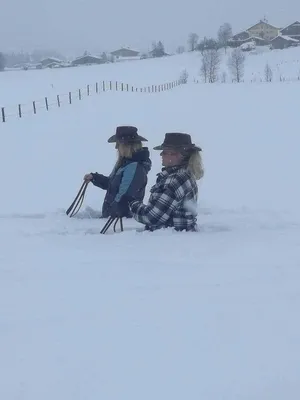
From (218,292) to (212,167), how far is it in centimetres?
944

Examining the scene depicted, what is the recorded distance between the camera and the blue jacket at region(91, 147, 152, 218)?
575 cm

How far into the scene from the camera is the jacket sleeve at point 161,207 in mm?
5035

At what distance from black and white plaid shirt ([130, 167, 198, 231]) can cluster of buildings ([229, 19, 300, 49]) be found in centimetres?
11353

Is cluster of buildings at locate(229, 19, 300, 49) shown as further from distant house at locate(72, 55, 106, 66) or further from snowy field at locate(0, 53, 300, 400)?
snowy field at locate(0, 53, 300, 400)

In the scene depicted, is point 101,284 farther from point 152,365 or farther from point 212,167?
point 212,167

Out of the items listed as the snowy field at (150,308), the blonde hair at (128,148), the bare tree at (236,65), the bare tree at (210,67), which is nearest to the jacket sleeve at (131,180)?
the blonde hair at (128,148)

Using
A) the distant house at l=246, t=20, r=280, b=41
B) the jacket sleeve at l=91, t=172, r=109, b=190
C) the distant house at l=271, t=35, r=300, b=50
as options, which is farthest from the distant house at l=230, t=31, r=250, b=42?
the jacket sleeve at l=91, t=172, r=109, b=190

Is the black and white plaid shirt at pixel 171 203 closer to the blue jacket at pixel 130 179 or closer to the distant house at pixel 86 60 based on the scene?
the blue jacket at pixel 130 179

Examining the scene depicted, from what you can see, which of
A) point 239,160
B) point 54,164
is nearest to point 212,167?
point 239,160

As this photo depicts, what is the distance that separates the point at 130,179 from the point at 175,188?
0.81 m

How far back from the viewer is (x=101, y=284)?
3811 mm

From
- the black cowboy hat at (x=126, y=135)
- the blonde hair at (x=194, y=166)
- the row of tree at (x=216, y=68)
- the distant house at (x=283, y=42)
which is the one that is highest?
the black cowboy hat at (x=126, y=135)

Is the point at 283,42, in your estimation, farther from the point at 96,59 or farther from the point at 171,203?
the point at 171,203

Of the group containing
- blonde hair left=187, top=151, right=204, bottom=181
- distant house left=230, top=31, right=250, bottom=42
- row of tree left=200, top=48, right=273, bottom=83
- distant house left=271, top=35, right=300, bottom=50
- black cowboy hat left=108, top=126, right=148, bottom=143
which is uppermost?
distant house left=230, top=31, right=250, bottom=42
